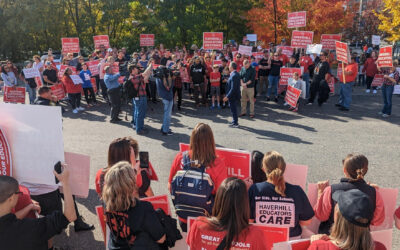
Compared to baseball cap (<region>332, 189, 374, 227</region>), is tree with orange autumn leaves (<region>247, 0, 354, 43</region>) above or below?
above

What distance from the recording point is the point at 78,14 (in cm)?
2605

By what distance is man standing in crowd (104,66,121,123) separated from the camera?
10523mm

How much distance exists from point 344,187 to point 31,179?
10.8 ft

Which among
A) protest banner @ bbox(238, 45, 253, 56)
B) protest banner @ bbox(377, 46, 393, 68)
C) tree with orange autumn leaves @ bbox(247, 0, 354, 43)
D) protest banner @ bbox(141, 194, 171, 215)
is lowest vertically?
protest banner @ bbox(141, 194, 171, 215)

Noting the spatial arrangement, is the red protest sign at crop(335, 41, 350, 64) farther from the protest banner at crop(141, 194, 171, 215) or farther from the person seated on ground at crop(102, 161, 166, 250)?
the person seated on ground at crop(102, 161, 166, 250)

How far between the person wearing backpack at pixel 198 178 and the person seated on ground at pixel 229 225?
32.4 inches

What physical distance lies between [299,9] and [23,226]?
888 inches

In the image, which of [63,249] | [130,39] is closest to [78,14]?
[130,39]

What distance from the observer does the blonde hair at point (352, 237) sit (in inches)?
90.2

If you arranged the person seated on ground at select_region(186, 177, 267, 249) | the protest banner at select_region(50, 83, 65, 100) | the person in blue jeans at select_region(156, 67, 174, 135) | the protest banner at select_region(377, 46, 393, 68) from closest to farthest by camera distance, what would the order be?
1. the person seated on ground at select_region(186, 177, 267, 249)
2. the person in blue jeans at select_region(156, 67, 174, 135)
3. the protest banner at select_region(377, 46, 393, 68)
4. the protest banner at select_region(50, 83, 65, 100)

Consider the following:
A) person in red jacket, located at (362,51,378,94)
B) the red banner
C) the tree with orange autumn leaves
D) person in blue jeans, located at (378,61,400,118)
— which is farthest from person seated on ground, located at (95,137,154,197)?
the tree with orange autumn leaves

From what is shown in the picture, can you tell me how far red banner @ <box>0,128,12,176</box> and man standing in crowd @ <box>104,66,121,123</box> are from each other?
7.28 metres

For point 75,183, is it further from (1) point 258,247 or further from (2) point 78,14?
(2) point 78,14

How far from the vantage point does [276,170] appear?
10.9 feet
